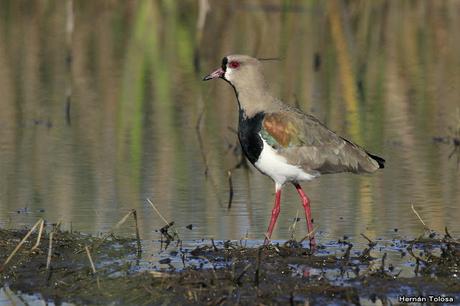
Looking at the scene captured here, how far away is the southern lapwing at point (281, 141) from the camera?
8266mm

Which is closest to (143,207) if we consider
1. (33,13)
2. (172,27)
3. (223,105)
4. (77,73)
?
(223,105)

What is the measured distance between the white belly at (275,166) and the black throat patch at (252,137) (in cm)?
3

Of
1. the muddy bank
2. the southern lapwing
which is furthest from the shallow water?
the muddy bank

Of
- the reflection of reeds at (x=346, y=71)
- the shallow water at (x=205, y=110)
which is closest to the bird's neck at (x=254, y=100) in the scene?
the shallow water at (x=205, y=110)

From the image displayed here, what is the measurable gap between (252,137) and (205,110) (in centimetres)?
527

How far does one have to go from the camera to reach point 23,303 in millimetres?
6965

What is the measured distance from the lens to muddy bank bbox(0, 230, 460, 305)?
6.91 meters

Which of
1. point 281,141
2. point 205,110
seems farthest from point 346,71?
point 281,141

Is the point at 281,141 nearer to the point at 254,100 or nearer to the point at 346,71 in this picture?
the point at 254,100

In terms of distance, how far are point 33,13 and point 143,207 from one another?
41.5ft

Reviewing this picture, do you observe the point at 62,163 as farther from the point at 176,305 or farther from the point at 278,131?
the point at 176,305

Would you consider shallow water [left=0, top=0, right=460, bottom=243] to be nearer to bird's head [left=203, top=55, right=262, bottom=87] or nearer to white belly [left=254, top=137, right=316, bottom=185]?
white belly [left=254, top=137, right=316, bottom=185]

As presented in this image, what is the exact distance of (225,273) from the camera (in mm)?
7148

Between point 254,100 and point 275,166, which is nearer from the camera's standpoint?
point 275,166
